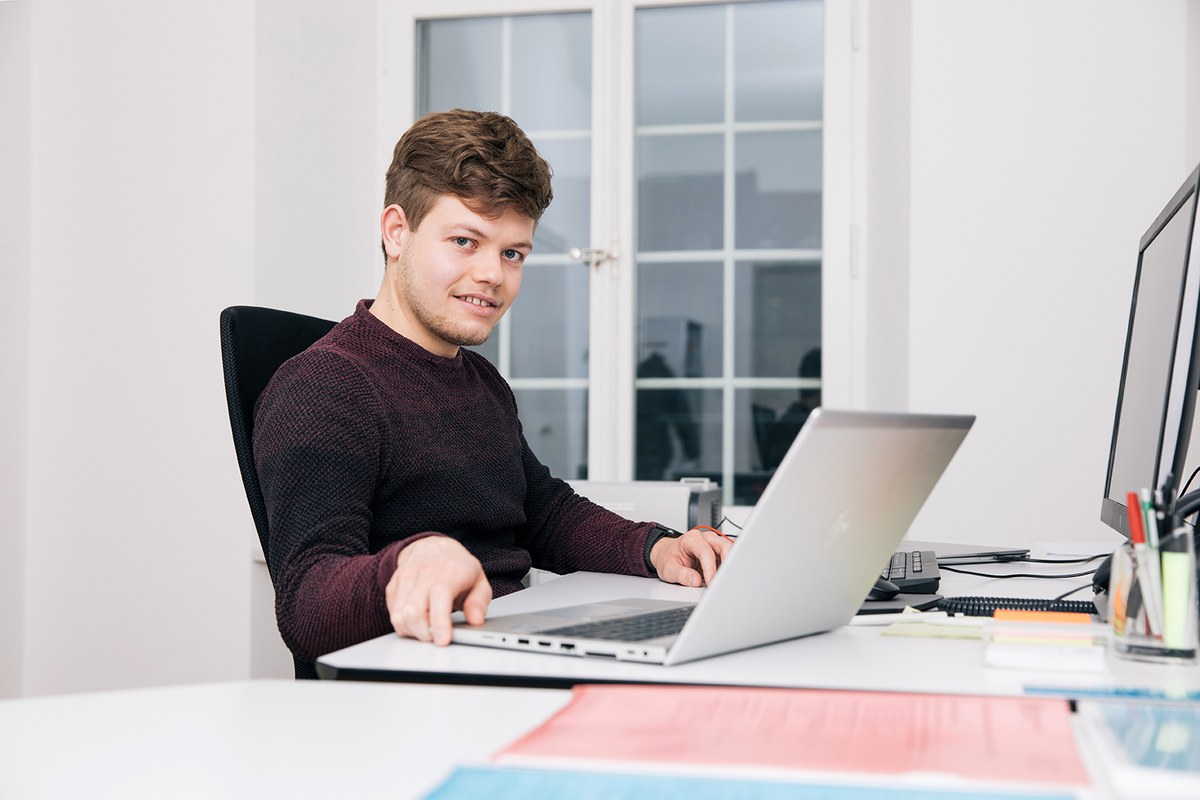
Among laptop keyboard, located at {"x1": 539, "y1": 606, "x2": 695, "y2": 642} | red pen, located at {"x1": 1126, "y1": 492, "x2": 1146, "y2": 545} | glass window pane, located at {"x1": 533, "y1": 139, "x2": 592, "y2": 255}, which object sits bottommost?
laptop keyboard, located at {"x1": 539, "y1": 606, "x2": 695, "y2": 642}

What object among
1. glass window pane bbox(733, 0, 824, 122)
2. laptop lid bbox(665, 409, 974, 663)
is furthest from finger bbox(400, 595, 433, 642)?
glass window pane bbox(733, 0, 824, 122)

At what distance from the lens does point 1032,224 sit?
276 cm

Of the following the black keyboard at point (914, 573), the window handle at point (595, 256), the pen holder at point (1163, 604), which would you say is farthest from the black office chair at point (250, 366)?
the window handle at point (595, 256)

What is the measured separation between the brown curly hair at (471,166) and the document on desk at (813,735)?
0.84 m

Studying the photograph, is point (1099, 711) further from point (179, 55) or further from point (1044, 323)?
point (179, 55)

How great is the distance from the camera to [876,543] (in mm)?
1042

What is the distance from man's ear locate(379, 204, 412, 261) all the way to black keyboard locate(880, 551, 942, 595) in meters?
0.76

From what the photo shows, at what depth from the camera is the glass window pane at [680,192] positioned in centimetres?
312

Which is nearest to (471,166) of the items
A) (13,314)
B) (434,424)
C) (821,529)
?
(434,424)

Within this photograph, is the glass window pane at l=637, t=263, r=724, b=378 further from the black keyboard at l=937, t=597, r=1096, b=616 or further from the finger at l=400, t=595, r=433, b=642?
the finger at l=400, t=595, r=433, b=642

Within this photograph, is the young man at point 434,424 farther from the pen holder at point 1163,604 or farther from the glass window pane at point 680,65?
the glass window pane at point 680,65

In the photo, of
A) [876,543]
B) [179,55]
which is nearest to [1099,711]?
[876,543]

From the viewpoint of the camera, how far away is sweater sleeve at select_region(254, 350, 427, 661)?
1.05m

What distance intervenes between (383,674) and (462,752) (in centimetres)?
25
